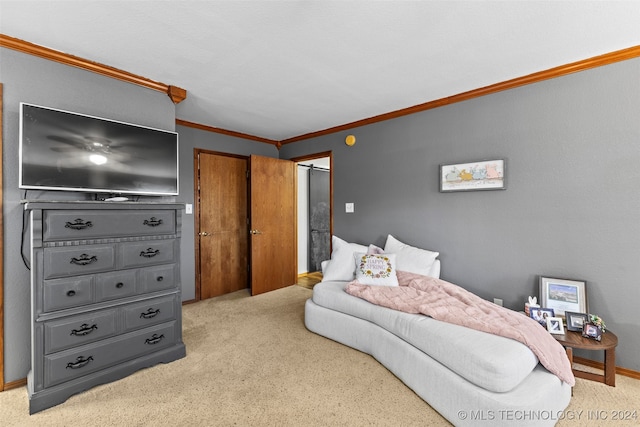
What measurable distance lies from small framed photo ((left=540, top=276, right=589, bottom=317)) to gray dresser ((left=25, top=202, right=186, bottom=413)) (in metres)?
3.16

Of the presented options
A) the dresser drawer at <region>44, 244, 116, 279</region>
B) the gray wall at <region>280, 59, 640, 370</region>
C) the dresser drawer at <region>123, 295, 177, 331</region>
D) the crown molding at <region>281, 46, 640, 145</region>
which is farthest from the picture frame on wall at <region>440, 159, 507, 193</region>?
the dresser drawer at <region>44, 244, 116, 279</region>

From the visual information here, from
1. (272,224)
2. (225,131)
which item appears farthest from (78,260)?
(225,131)

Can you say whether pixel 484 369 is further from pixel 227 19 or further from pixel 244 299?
pixel 244 299

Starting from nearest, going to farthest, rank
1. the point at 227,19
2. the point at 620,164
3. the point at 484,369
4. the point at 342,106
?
the point at 484,369 → the point at 227,19 → the point at 620,164 → the point at 342,106

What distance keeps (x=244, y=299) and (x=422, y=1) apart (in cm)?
383

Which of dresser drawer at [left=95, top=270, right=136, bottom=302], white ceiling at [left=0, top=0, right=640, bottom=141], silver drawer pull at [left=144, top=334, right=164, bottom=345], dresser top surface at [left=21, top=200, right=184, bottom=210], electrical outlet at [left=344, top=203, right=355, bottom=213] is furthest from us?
electrical outlet at [left=344, top=203, right=355, bottom=213]

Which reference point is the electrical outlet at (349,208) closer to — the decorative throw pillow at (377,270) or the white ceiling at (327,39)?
the decorative throw pillow at (377,270)

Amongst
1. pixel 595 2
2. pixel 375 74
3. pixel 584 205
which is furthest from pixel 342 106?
pixel 584 205

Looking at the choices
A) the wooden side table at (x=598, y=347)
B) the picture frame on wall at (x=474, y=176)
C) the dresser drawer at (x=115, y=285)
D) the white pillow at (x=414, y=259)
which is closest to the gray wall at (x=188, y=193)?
the dresser drawer at (x=115, y=285)

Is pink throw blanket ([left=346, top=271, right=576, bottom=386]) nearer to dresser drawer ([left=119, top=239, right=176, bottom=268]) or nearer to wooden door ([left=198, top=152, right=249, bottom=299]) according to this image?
dresser drawer ([left=119, top=239, right=176, bottom=268])

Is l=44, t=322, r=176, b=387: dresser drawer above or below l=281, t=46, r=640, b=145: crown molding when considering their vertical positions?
below

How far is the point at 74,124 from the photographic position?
2.16 m

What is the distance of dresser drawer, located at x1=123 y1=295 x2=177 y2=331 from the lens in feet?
7.22

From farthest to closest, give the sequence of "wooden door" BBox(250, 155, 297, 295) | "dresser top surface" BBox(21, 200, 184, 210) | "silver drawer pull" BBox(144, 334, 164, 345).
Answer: "wooden door" BBox(250, 155, 297, 295)
"silver drawer pull" BBox(144, 334, 164, 345)
"dresser top surface" BBox(21, 200, 184, 210)
